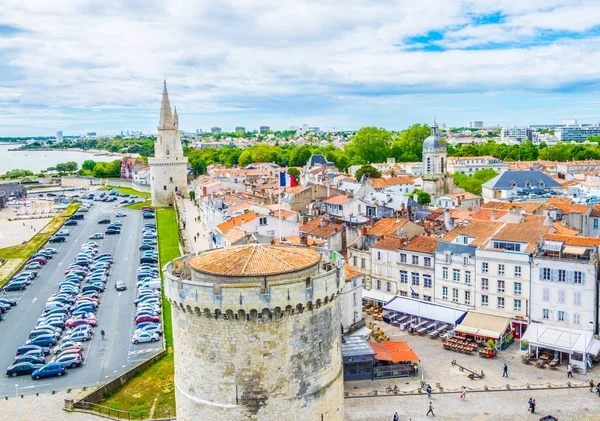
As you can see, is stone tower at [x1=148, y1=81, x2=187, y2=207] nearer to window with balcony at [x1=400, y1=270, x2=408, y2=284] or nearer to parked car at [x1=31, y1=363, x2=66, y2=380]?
window with balcony at [x1=400, y1=270, x2=408, y2=284]

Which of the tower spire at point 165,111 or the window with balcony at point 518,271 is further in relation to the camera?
the tower spire at point 165,111

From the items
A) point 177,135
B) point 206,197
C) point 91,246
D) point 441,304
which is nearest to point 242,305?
point 441,304

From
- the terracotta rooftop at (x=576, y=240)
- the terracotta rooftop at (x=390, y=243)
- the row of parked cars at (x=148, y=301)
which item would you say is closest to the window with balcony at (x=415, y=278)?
the terracotta rooftop at (x=390, y=243)

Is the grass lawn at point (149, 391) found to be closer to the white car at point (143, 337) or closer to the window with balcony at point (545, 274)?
the white car at point (143, 337)

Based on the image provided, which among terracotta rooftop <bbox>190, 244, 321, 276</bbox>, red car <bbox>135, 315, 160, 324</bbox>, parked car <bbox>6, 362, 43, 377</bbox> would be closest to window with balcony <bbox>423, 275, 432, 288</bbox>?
red car <bbox>135, 315, 160, 324</bbox>

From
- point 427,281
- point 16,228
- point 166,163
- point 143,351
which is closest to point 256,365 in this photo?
point 143,351
